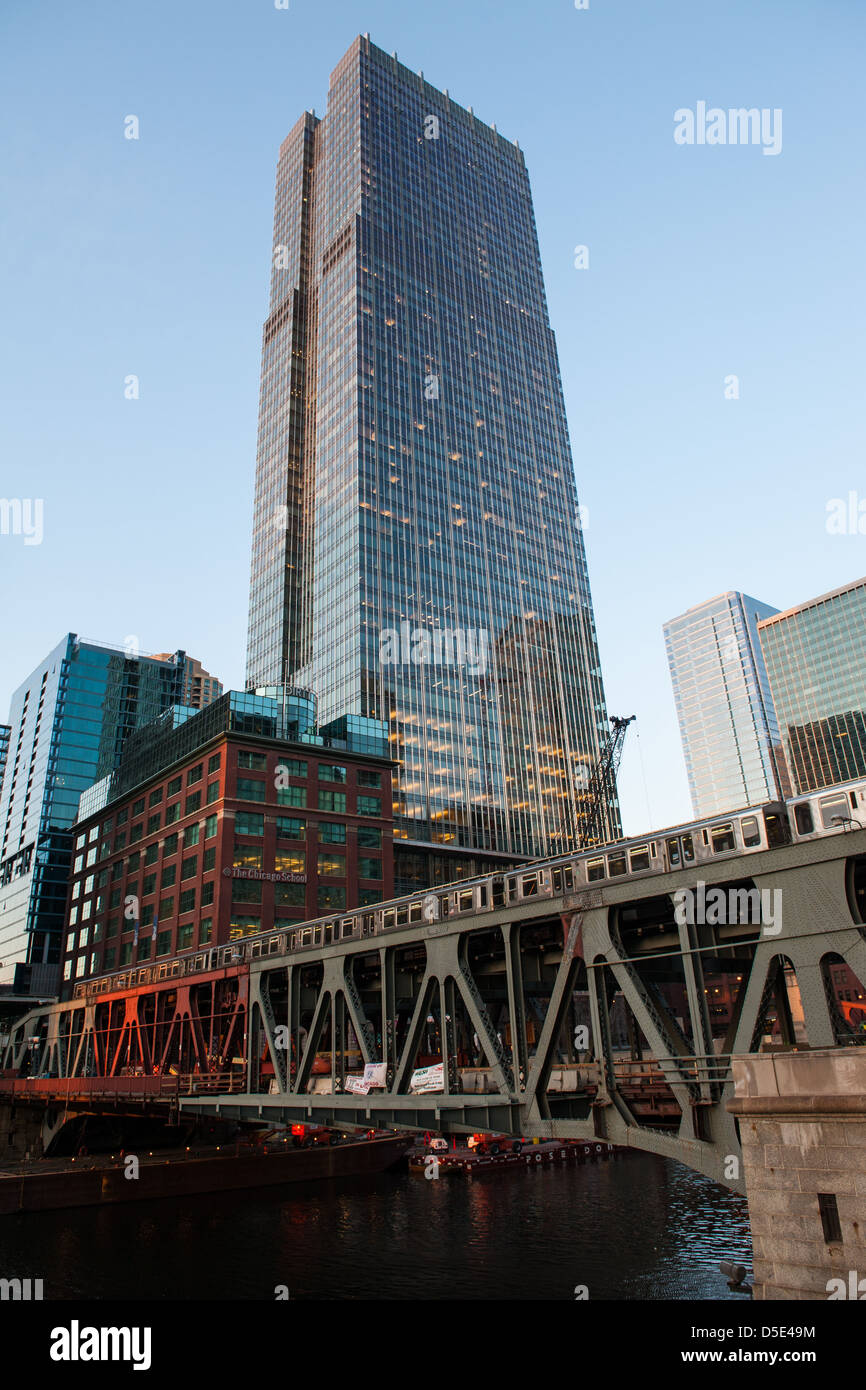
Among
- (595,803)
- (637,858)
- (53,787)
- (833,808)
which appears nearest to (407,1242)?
(637,858)

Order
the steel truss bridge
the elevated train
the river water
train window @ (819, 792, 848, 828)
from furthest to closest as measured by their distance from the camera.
→ 1. the river water
2. the elevated train
3. train window @ (819, 792, 848, 828)
4. the steel truss bridge

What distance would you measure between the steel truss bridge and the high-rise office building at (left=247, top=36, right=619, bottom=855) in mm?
76309

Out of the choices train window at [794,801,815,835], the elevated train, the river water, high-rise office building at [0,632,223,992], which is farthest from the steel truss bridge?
high-rise office building at [0,632,223,992]

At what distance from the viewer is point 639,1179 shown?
63.0 m

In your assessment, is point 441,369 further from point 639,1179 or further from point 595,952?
point 595,952

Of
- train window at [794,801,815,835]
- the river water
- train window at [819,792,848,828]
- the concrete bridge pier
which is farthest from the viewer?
the river water

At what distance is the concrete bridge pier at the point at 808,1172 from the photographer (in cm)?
1579

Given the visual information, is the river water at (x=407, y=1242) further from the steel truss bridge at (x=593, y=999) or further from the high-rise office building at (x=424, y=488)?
the high-rise office building at (x=424, y=488)

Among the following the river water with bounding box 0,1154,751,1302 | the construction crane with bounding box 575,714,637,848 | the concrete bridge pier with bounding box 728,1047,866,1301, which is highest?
the construction crane with bounding box 575,714,637,848

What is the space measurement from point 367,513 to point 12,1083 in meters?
93.4

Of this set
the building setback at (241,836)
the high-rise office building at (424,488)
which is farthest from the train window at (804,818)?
the high-rise office building at (424,488)

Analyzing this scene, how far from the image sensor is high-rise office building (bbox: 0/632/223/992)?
170 metres

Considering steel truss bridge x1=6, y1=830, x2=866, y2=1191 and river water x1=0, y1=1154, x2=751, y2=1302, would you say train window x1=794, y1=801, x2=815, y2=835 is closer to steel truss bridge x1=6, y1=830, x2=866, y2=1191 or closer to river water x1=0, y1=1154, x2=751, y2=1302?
steel truss bridge x1=6, y1=830, x2=866, y2=1191
